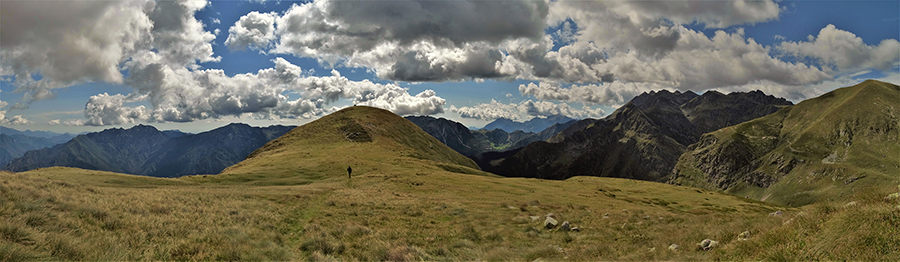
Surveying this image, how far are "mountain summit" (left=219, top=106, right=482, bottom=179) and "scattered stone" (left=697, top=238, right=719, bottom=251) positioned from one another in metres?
66.9

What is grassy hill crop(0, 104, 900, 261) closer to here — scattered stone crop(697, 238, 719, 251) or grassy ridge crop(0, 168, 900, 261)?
grassy ridge crop(0, 168, 900, 261)

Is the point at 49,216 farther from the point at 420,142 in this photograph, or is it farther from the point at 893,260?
the point at 420,142

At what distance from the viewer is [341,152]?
118438 millimetres

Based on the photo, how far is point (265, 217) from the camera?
23266mm

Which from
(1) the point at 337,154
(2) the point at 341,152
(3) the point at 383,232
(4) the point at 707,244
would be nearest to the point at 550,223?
(4) the point at 707,244

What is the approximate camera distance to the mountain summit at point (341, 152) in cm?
8262

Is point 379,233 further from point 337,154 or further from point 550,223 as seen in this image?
point 337,154

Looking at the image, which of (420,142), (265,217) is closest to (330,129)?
(420,142)

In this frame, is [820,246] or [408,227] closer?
[820,246]

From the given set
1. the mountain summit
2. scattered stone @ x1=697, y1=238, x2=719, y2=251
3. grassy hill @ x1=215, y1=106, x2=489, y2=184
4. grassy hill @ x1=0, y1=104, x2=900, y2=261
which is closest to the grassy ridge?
grassy hill @ x1=0, y1=104, x2=900, y2=261

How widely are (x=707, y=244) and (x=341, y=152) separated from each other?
371ft

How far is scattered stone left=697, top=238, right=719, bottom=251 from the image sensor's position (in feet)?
49.7

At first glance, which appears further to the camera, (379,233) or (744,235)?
(379,233)

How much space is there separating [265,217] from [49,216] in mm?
10077
